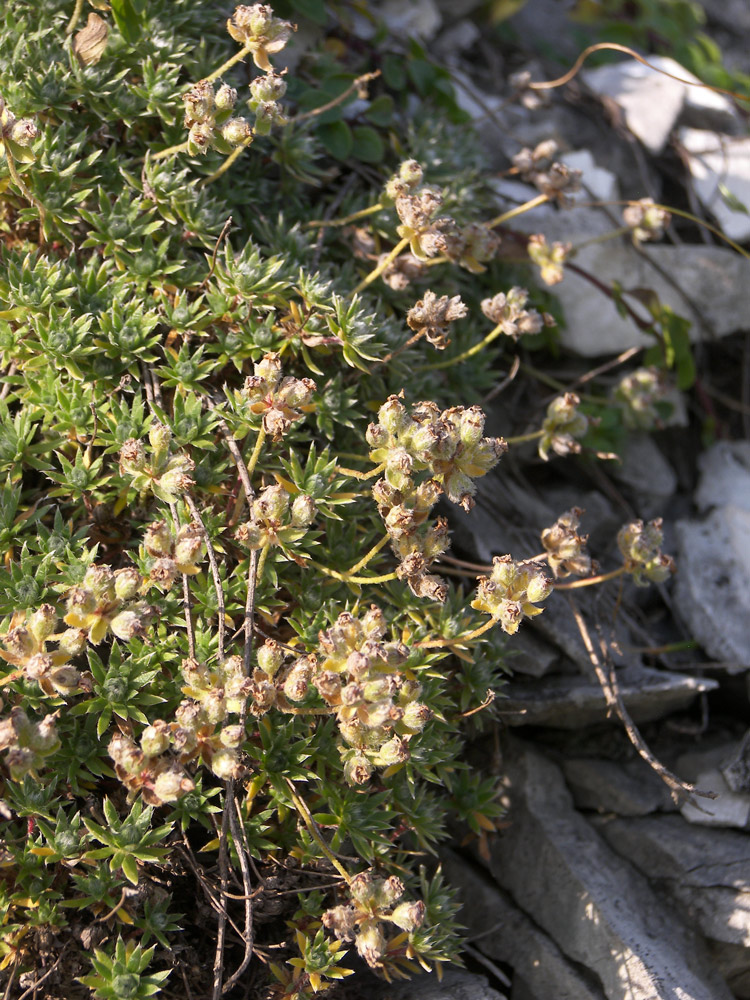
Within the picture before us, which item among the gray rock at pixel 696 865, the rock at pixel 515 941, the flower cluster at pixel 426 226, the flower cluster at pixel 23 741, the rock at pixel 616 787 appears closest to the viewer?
the flower cluster at pixel 23 741

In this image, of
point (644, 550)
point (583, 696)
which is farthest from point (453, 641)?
point (583, 696)

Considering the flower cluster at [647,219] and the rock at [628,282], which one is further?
the rock at [628,282]

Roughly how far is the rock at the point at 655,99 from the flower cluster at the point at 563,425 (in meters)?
2.07

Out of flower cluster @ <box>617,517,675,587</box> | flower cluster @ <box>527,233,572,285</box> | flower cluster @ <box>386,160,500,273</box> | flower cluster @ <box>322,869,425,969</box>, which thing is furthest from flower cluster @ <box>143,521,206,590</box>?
flower cluster @ <box>527,233,572,285</box>

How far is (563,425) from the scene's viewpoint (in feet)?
9.78

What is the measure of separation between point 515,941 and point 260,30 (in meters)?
2.79

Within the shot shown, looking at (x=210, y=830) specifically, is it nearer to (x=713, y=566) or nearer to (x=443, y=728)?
(x=443, y=728)

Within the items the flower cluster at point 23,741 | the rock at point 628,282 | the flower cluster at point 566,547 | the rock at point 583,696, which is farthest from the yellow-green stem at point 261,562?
the rock at point 628,282

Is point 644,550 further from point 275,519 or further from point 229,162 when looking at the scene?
point 229,162

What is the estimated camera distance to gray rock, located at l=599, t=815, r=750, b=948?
2.72 m

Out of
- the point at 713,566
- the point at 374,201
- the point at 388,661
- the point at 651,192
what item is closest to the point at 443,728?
the point at 388,661

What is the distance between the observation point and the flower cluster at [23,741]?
1870 mm

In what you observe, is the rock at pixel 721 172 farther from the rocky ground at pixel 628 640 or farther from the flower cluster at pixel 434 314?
the flower cluster at pixel 434 314

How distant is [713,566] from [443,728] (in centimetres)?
157
